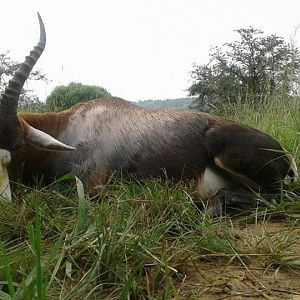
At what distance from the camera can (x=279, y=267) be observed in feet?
7.75

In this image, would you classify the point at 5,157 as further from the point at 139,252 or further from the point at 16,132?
the point at 139,252

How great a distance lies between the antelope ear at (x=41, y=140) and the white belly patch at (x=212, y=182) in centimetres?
105

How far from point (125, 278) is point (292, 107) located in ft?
16.8

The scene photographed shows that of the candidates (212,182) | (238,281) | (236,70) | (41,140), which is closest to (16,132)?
(41,140)

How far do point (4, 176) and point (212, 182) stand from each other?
151 cm

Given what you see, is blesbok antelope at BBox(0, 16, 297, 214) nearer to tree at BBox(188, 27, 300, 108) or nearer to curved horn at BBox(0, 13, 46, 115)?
curved horn at BBox(0, 13, 46, 115)

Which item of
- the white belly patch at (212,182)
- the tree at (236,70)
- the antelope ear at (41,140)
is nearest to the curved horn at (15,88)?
the antelope ear at (41,140)

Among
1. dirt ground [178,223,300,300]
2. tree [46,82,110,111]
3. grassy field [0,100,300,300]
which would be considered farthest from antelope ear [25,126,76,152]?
tree [46,82,110,111]

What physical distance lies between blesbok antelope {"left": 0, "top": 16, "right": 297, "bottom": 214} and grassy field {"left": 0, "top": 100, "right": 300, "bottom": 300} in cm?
64

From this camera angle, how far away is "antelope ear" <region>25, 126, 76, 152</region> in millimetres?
3886

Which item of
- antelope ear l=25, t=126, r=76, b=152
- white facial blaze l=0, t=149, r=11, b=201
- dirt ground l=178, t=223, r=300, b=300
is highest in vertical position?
antelope ear l=25, t=126, r=76, b=152

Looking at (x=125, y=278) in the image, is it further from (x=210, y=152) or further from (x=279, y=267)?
(x=210, y=152)

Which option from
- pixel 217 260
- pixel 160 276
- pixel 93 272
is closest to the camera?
pixel 93 272

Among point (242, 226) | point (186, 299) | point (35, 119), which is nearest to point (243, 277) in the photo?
point (186, 299)
